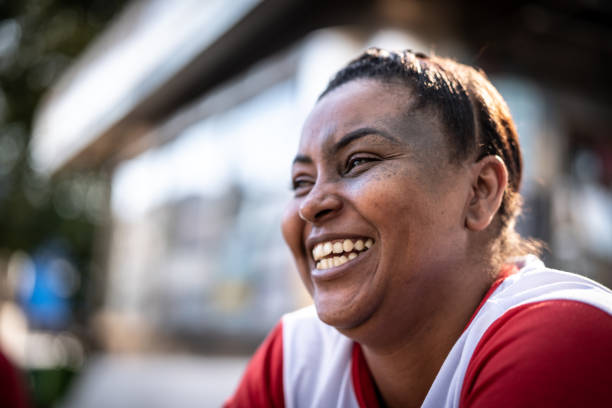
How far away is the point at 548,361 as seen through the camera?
3.59ft

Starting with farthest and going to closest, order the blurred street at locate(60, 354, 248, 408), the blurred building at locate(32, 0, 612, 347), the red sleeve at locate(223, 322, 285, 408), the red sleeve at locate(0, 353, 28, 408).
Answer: the blurred street at locate(60, 354, 248, 408) < the blurred building at locate(32, 0, 612, 347) < the red sleeve at locate(0, 353, 28, 408) < the red sleeve at locate(223, 322, 285, 408)

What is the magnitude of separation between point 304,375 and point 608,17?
400cm

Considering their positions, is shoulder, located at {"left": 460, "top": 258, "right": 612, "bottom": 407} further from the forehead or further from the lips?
the forehead

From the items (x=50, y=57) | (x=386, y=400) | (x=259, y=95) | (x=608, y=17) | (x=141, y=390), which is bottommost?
(x=141, y=390)

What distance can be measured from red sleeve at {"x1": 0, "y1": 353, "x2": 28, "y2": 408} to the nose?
1756mm

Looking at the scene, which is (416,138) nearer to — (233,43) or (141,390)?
(233,43)

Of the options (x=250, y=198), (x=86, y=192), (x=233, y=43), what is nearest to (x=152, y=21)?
(x=233, y=43)

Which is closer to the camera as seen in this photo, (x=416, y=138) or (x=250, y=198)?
(x=416, y=138)

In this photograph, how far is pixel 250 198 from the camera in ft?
17.7

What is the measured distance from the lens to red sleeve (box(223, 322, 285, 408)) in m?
1.87

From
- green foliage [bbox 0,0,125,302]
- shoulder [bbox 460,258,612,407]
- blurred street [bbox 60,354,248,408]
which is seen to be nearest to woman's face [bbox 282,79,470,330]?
shoulder [bbox 460,258,612,407]

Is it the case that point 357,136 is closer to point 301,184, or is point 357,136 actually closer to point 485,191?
point 301,184

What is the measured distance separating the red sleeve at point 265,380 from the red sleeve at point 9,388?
1.13 meters

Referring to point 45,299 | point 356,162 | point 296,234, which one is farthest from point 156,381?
point 356,162
